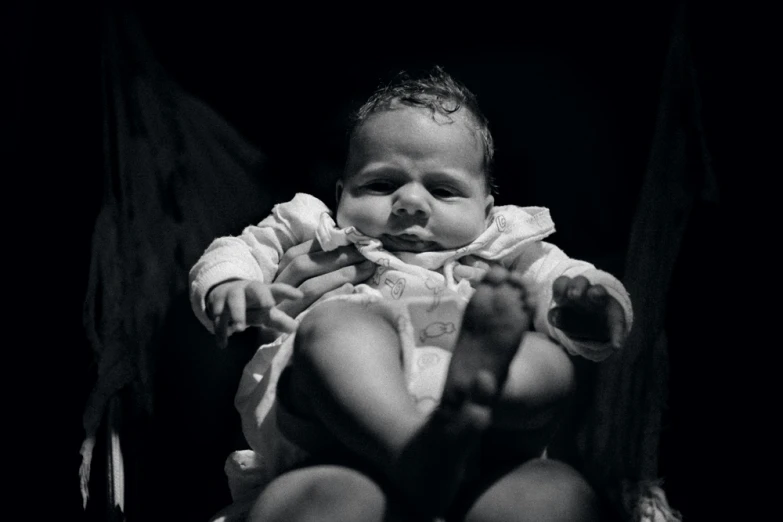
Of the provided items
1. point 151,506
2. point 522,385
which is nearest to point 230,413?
point 151,506

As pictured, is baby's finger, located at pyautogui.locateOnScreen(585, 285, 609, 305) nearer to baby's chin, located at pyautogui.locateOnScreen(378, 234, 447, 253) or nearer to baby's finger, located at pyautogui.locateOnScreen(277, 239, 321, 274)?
baby's chin, located at pyautogui.locateOnScreen(378, 234, 447, 253)

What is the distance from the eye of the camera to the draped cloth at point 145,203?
1232 millimetres

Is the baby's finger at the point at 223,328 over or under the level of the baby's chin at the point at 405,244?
under

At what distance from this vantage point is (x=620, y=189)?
1317mm

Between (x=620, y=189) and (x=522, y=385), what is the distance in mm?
524

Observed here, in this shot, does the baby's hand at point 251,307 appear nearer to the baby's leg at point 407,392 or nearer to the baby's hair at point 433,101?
the baby's leg at point 407,392

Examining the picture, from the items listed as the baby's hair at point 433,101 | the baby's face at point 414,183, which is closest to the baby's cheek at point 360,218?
the baby's face at point 414,183

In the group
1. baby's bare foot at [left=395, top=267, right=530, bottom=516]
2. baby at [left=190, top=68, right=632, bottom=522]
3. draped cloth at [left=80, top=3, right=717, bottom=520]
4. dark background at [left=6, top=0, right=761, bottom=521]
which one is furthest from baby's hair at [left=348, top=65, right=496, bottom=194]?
baby's bare foot at [left=395, top=267, right=530, bottom=516]

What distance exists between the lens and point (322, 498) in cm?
86

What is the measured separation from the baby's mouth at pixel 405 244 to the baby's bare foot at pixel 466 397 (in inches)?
12.8

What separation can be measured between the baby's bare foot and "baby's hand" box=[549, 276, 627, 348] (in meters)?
0.15

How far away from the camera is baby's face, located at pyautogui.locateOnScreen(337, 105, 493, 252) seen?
1144 millimetres

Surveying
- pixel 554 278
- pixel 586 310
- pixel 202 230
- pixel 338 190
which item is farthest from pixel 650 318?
pixel 202 230

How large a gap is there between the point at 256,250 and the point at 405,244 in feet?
0.65
